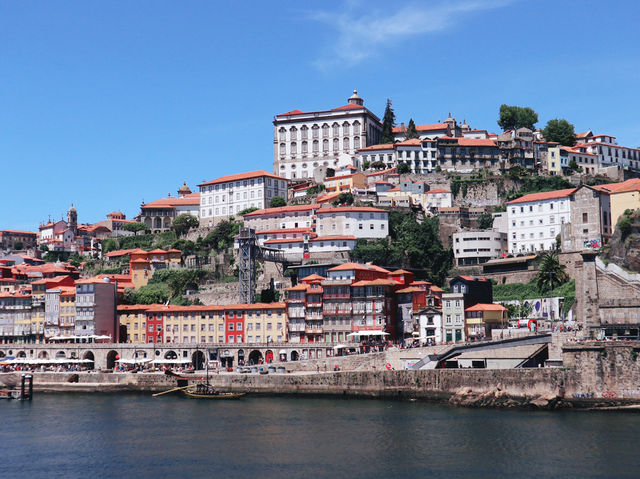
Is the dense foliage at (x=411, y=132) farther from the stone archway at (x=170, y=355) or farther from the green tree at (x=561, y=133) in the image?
the stone archway at (x=170, y=355)

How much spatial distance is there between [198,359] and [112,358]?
Answer: 36.8 ft

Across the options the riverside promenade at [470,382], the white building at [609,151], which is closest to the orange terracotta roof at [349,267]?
the riverside promenade at [470,382]

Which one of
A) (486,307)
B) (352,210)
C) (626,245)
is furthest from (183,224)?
(626,245)

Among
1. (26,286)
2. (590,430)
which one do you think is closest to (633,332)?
(590,430)

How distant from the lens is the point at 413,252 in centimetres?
9938

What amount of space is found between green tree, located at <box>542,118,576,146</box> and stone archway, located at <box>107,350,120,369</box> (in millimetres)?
76838

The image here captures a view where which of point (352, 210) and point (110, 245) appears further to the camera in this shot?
point (110, 245)

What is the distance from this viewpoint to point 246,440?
50094 mm

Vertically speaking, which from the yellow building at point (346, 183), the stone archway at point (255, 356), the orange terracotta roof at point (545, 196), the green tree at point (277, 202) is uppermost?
the yellow building at point (346, 183)

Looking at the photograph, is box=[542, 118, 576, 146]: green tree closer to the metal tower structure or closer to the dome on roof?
the dome on roof

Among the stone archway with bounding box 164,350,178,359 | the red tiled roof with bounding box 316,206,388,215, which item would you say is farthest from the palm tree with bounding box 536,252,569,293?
the stone archway with bounding box 164,350,178,359

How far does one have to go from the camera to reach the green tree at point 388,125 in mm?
135750

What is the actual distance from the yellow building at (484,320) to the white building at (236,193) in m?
56.5

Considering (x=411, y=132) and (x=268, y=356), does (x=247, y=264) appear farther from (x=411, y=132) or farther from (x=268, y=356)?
(x=411, y=132)
